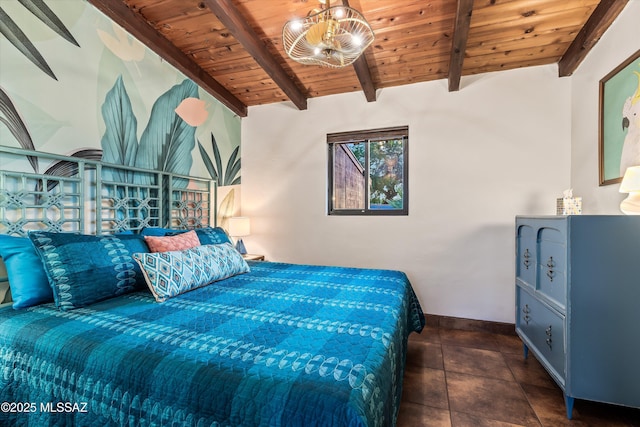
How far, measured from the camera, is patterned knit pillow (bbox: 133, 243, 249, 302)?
158cm

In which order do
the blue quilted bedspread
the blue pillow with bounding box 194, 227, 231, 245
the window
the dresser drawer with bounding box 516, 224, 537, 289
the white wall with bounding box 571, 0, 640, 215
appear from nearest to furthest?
1. the blue quilted bedspread
2. the white wall with bounding box 571, 0, 640, 215
3. the dresser drawer with bounding box 516, 224, 537, 289
4. the blue pillow with bounding box 194, 227, 231, 245
5. the window

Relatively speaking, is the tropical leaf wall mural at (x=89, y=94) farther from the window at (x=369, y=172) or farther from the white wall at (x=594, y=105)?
the white wall at (x=594, y=105)

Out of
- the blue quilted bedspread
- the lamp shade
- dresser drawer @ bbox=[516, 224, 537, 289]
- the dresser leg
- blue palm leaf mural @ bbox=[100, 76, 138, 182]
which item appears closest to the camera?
the blue quilted bedspread

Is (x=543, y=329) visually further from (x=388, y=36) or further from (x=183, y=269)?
(x=388, y=36)

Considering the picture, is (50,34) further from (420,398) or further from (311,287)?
(420,398)

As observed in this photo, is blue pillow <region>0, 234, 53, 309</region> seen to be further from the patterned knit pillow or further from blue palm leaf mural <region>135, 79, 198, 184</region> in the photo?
blue palm leaf mural <region>135, 79, 198, 184</region>

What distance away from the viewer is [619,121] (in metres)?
1.88

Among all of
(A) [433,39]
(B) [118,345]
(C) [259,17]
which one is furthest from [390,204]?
(B) [118,345]

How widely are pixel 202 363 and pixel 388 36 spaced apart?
2634 millimetres

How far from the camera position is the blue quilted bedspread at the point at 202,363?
839mm

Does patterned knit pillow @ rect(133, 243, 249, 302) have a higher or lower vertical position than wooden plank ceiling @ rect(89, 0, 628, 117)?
lower

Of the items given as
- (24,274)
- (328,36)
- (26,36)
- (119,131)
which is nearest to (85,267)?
(24,274)

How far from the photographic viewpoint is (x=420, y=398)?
69.0 inches

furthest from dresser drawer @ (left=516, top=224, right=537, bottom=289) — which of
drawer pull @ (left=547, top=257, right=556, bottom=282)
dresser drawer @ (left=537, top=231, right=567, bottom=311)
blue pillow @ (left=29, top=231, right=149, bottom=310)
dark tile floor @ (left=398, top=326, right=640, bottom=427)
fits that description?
blue pillow @ (left=29, top=231, right=149, bottom=310)
